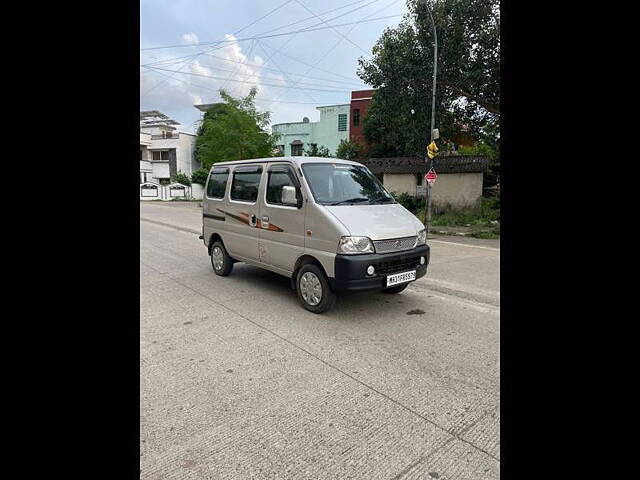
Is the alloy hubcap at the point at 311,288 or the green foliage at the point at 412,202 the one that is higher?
the green foliage at the point at 412,202

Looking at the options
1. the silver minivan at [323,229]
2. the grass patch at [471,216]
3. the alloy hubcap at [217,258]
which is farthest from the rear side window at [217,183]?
the grass patch at [471,216]

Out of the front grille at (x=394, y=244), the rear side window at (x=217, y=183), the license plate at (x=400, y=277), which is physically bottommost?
the license plate at (x=400, y=277)

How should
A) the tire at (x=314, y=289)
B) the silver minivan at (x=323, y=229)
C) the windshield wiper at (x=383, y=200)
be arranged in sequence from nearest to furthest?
the silver minivan at (x=323, y=229)
the tire at (x=314, y=289)
the windshield wiper at (x=383, y=200)

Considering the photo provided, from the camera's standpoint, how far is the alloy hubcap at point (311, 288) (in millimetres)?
5004

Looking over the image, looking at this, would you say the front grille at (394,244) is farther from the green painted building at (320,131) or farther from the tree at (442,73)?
the green painted building at (320,131)

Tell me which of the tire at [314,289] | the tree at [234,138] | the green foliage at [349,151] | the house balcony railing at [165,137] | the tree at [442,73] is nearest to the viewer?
the tire at [314,289]

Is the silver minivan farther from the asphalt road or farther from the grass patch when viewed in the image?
the grass patch

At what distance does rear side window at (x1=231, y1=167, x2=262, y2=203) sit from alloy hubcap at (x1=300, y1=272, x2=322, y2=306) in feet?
5.43

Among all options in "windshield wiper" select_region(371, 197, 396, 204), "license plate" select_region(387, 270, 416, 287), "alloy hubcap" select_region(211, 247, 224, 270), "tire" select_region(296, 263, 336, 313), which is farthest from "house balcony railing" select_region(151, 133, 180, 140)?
"license plate" select_region(387, 270, 416, 287)

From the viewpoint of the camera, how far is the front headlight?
4.60 metres

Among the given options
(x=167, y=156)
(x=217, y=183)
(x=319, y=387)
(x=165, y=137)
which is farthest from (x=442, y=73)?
(x=165, y=137)
